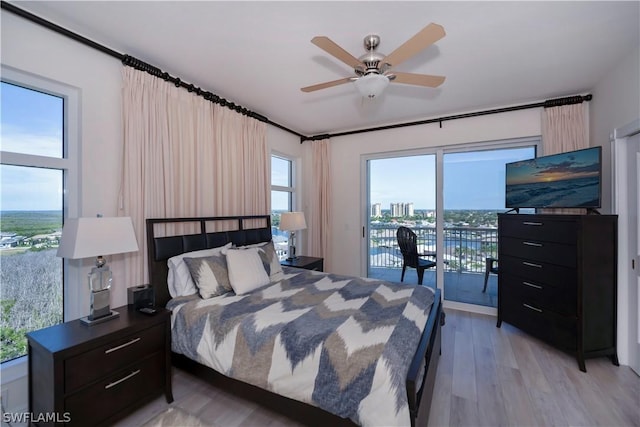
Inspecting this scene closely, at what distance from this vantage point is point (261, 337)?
5.63 ft

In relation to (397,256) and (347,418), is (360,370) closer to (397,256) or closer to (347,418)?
(347,418)

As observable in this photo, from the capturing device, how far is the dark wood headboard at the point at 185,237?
2361 mm

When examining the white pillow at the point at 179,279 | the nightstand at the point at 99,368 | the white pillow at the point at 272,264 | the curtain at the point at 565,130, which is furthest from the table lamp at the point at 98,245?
the curtain at the point at 565,130

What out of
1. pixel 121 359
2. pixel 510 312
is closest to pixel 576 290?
pixel 510 312

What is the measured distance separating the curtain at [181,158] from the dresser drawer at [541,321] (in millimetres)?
3232

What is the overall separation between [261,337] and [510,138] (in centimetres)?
375

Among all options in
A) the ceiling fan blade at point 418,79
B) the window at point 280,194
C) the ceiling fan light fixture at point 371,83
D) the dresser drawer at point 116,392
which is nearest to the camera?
the dresser drawer at point 116,392

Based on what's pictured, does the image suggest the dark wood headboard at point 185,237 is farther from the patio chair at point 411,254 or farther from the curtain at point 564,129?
the curtain at point 564,129

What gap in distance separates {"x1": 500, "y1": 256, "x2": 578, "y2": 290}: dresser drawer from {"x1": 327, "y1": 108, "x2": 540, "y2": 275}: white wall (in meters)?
1.56

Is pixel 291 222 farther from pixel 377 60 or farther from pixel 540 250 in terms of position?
pixel 540 250

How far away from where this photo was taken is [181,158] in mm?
2703

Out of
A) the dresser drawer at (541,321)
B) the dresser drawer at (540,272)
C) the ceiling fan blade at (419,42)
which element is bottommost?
the dresser drawer at (541,321)

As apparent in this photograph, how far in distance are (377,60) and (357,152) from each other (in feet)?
8.37

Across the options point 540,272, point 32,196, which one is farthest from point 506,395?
point 32,196
